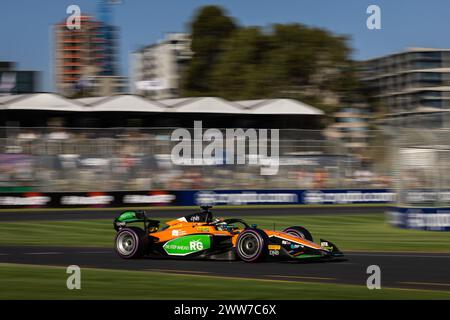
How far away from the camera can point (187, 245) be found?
13141mm

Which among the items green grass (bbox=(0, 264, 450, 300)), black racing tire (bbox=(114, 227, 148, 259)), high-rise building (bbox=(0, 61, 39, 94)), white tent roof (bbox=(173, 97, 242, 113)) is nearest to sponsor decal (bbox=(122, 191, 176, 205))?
white tent roof (bbox=(173, 97, 242, 113))

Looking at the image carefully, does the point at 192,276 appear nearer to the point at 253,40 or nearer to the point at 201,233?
the point at 201,233

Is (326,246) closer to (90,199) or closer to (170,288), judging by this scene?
(170,288)

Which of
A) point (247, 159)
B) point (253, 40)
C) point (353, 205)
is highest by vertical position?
point (253, 40)

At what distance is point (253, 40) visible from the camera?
61812 mm

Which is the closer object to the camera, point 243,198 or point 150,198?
point 150,198

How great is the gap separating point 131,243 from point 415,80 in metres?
79.2

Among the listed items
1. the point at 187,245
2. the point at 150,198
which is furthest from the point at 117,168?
the point at 187,245

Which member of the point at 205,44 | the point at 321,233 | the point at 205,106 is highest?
the point at 205,44

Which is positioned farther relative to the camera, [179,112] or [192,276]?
[179,112]

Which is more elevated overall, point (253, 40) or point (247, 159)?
point (253, 40)

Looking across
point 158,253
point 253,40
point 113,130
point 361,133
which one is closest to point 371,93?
point 253,40

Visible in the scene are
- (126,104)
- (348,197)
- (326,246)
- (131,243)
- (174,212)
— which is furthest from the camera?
(126,104)

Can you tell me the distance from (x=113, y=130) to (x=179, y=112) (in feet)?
49.9
